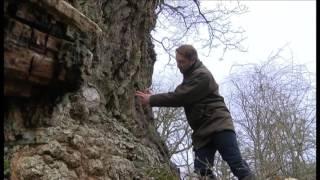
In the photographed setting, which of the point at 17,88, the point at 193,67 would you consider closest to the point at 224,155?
the point at 193,67

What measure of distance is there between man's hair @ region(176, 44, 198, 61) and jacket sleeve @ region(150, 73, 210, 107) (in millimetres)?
249

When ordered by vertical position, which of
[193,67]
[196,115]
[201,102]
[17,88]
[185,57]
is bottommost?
[17,88]

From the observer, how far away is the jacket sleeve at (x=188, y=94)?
4.84 m

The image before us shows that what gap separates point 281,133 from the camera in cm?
786

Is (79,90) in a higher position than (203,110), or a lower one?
lower

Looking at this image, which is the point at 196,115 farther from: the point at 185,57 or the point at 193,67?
the point at 185,57

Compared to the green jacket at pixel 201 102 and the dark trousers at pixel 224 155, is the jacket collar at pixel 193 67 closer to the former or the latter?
the green jacket at pixel 201 102

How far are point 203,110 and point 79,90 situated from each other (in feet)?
Result: 10.9

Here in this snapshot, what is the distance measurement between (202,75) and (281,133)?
350cm

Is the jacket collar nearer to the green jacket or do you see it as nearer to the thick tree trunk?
the green jacket

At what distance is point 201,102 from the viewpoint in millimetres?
4949

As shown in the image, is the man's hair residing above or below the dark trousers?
above

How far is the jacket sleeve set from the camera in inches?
191

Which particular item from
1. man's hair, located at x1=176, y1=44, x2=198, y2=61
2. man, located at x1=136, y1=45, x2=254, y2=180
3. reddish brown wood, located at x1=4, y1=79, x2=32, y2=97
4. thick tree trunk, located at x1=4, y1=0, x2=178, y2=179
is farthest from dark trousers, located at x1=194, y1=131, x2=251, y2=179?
reddish brown wood, located at x1=4, y1=79, x2=32, y2=97
